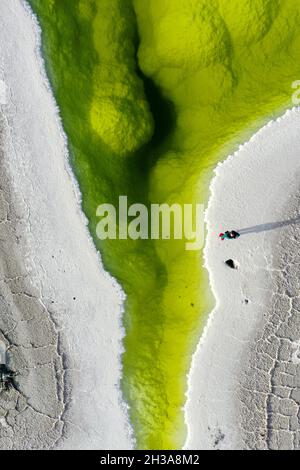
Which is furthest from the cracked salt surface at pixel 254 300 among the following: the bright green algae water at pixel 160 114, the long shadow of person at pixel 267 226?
the bright green algae water at pixel 160 114

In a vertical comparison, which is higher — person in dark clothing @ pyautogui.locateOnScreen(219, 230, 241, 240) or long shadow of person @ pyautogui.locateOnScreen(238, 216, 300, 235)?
long shadow of person @ pyautogui.locateOnScreen(238, 216, 300, 235)

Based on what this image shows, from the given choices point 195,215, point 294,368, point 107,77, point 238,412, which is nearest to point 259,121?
Result: point 195,215

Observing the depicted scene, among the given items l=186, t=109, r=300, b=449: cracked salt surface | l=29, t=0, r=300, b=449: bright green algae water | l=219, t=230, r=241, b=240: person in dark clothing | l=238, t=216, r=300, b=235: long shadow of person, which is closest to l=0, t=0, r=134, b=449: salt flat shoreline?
l=29, t=0, r=300, b=449: bright green algae water

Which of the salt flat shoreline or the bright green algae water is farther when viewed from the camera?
the bright green algae water

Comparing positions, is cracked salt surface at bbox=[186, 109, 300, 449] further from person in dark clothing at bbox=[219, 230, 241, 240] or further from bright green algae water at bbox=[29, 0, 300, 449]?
bright green algae water at bbox=[29, 0, 300, 449]

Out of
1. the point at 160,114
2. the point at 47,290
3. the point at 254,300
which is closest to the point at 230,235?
the point at 254,300

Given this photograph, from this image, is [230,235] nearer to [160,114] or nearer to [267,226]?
[267,226]

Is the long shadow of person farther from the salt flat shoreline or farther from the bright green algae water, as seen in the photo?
the salt flat shoreline
